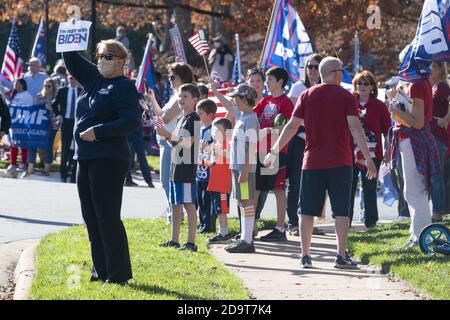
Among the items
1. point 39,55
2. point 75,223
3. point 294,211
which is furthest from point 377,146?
point 39,55

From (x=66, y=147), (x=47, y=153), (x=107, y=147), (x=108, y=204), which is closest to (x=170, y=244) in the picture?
(x=108, y=204)

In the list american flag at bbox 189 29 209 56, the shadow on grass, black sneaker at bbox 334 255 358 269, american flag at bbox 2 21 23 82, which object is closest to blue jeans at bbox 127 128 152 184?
american flag at bbox 189 29 209 56

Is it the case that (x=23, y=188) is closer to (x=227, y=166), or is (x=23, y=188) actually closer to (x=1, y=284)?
(x=227, y=166)

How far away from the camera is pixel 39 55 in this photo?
24.8m

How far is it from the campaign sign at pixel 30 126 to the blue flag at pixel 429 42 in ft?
35.0

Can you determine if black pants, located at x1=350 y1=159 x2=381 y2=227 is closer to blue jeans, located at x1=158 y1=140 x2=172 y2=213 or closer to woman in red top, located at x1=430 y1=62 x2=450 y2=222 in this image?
woman in red top, located at x1=430 y1=62 x2=450 y2=222

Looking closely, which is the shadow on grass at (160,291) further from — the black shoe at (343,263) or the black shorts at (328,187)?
the black shoe at (343,263)

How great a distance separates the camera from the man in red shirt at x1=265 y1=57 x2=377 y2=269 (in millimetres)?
9977

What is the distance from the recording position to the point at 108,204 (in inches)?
346

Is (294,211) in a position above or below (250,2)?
below

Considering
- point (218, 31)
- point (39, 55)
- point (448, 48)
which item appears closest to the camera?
point (448, 48)

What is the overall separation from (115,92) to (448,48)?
139 inches

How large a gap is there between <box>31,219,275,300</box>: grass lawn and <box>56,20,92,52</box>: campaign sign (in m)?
1.86
